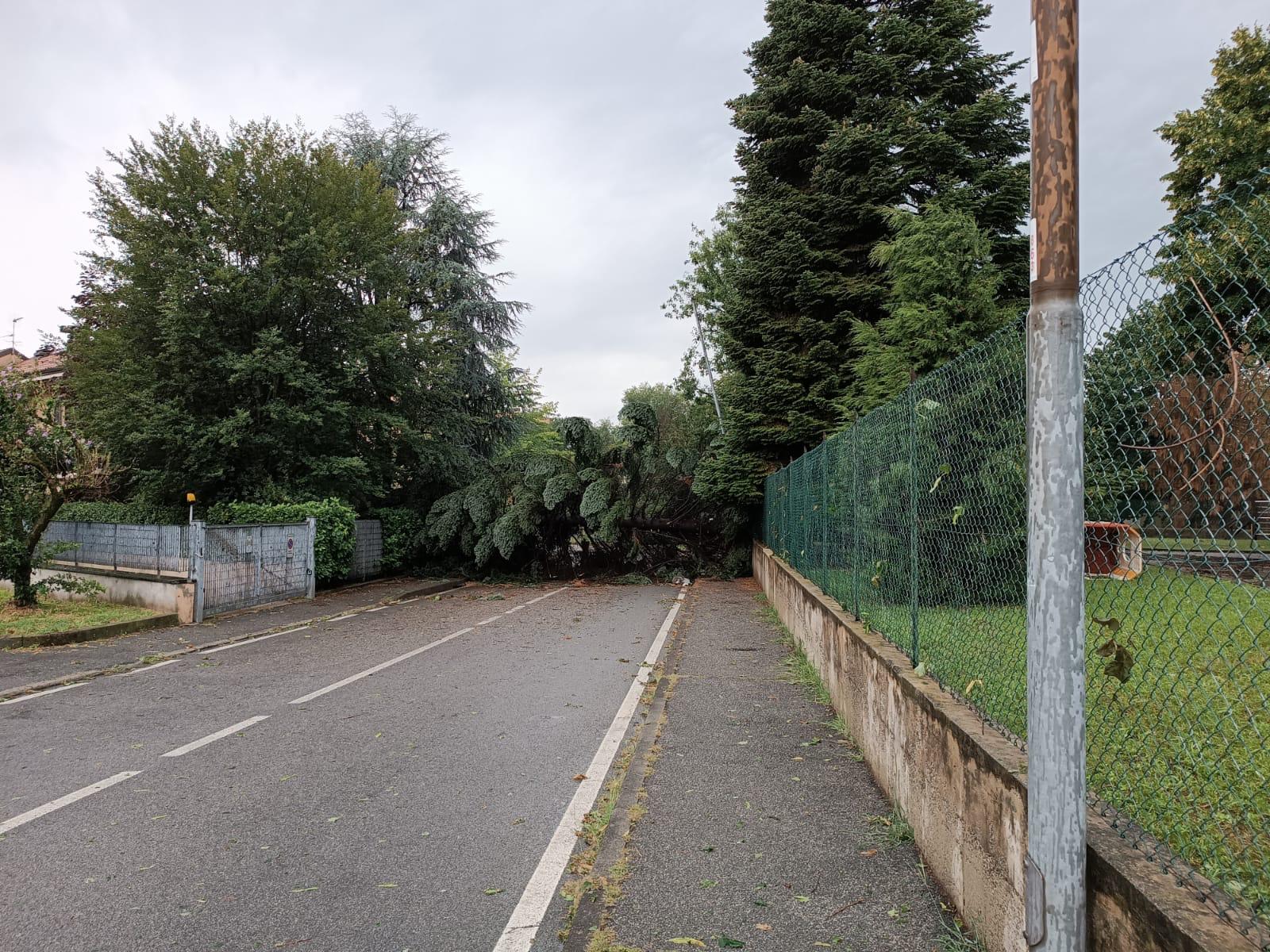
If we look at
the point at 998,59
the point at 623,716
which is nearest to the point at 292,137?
the point at 998,59

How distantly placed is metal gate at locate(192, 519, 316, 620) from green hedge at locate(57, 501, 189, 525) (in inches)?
176

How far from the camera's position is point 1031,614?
2.57 m

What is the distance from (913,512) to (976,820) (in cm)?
225

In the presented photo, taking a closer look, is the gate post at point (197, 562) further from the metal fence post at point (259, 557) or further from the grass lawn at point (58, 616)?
the metal fence post at point (259, 557)

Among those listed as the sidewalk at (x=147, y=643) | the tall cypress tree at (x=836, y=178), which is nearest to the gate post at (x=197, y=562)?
the sidewalk at (x=147, y=643)

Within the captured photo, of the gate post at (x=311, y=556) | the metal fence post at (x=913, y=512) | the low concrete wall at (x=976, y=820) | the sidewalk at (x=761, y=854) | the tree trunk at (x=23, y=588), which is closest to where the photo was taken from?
the low concrete wall at (x=976, y=820)

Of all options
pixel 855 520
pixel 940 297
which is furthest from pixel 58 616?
pixel 940 297

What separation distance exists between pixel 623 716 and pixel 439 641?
5.37 m

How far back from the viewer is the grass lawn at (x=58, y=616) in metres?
11.8

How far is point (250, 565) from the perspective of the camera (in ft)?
51.8

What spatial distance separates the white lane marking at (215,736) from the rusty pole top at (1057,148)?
647 cm

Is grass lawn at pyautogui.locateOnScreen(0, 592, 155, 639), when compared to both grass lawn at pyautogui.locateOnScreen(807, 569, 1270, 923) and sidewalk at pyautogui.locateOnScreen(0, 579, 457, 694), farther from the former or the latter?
grass lawn at pyautogui.locateOnScreen(807, 569, 1270, 923)

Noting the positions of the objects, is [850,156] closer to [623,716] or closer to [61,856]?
[623,716]

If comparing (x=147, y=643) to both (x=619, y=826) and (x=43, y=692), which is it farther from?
(x=619, y=826)
